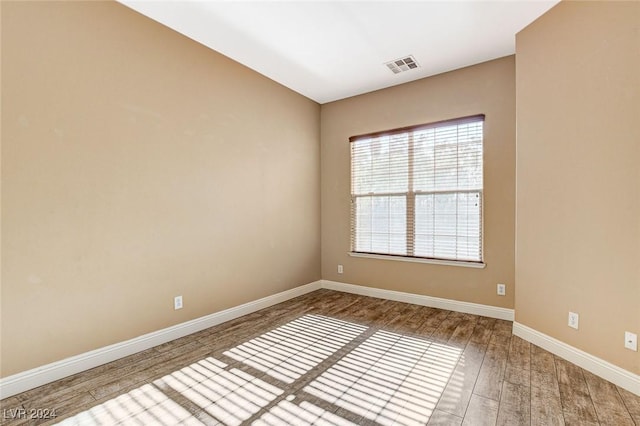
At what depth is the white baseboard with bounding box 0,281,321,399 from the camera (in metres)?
2.00

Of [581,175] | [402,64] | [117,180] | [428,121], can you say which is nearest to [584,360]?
[581,175]

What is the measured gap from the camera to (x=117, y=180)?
8.14ft

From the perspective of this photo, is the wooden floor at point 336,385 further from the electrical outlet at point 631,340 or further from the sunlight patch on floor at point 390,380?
the electrical outlet at point 631,340

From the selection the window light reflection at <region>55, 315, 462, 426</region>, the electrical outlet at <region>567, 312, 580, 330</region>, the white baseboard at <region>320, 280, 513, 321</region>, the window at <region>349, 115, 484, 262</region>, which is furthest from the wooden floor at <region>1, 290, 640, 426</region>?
the window at <region>349, 115, 484, 262</region>

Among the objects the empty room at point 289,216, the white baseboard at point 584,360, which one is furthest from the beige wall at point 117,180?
the white baseboard at point 584,360

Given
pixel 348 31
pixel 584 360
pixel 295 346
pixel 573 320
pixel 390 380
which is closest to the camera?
pixel 390 380

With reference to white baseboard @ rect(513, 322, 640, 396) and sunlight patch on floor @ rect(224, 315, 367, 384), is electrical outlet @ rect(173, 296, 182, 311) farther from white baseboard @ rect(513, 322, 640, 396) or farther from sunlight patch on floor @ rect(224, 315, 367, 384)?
white baseboard @ rect(513, 322, 640, 396)

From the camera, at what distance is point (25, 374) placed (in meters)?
2.02

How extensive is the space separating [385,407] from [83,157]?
2.82 metres

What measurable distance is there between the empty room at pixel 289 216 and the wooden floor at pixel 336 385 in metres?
0.02

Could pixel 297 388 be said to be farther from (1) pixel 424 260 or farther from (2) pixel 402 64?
(2) pixel 402 64

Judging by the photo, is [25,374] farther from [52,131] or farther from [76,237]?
[52,131]

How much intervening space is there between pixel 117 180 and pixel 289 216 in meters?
2.21

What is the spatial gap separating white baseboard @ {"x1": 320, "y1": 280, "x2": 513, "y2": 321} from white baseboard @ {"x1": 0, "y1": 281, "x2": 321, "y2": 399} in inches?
58.0
